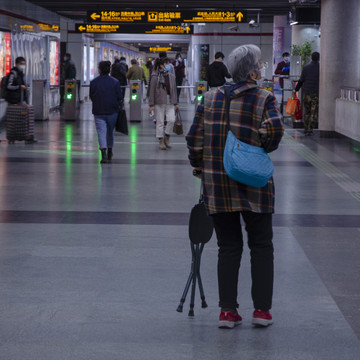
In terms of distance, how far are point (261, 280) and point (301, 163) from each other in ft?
28.1

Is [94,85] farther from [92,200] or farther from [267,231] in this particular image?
[267,231]

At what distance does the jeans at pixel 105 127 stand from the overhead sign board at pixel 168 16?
42.9ft

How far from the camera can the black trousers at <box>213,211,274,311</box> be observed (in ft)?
15.1

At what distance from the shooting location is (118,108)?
13320mm

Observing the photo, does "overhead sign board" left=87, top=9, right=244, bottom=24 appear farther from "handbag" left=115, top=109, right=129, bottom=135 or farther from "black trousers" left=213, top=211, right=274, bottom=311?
"black trousers" left=213, top=211, right=274, bottom=311

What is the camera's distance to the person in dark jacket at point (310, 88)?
18406 mm

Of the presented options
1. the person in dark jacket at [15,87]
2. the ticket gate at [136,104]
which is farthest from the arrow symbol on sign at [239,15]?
the person in dark jacket at [15,87]

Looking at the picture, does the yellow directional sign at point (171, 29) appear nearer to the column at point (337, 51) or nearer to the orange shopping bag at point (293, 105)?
the orange shopping bag at point (293, 105)

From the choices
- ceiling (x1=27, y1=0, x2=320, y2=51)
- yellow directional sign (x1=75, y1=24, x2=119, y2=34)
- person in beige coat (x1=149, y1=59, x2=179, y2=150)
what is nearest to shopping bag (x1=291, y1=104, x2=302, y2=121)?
ceiling (x1=27, y1=0, x2=320, y2=51)

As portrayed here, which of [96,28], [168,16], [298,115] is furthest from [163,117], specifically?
[96,28]

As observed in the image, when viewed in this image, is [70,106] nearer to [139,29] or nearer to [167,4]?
[167,4]

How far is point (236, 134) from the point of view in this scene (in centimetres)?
452

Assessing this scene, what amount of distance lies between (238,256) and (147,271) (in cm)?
138

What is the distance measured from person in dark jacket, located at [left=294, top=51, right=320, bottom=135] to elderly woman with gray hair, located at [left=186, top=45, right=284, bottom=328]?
1399 centimetres
